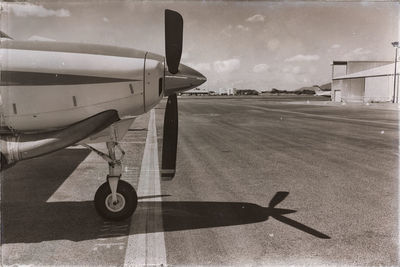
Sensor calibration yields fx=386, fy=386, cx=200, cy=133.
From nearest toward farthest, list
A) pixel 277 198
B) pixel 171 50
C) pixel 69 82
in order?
1. pixel 69 82
2. pixel 171 50
3. pixel 277 198

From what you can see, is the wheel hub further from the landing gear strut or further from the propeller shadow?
the propeller shadow

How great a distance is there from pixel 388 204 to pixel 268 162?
13.5 feet

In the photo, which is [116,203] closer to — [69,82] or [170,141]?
[170,141]

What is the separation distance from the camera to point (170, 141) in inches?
224

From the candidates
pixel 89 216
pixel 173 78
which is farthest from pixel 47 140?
pixel 173 78

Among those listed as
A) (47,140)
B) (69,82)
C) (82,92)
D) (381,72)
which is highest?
(381,72)

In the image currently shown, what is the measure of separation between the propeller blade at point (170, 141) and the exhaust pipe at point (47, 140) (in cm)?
84

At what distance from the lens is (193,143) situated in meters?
14.1

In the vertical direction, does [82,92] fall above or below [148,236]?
above

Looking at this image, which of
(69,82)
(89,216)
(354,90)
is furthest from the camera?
(354,90)

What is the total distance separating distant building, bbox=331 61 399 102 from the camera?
2248 inches

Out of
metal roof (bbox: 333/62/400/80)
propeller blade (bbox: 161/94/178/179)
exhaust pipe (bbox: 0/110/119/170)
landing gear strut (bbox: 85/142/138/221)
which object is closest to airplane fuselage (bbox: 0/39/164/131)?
exhaust pipe (bbox: 0/110/119/170)

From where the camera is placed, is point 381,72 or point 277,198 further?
point 381,72

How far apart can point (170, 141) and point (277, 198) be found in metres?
2.32
